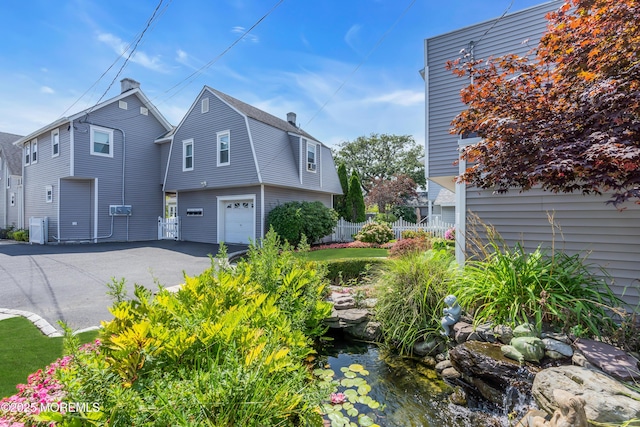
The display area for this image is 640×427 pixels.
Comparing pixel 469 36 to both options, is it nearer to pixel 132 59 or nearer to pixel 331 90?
pixel 331 90

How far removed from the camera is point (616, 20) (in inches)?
113

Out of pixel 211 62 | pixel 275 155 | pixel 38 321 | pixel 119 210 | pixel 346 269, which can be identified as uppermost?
pixel 211 62

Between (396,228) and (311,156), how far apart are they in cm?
547

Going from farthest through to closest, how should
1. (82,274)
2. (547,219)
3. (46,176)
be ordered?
(46,176), (82,274), (547,219)

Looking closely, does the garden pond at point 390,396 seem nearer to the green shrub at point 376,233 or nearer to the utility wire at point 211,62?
the utility wire at point 211,62

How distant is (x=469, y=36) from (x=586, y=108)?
5.96m

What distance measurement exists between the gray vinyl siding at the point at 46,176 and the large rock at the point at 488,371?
657 inches

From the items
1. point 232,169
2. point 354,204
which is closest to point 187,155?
point 232,169

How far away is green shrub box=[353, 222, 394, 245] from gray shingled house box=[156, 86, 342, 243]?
131 inches

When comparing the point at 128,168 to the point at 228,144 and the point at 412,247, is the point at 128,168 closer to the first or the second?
the point at 228,144

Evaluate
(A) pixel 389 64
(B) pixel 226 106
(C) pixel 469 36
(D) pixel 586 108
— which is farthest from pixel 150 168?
(D) pixel 586 108

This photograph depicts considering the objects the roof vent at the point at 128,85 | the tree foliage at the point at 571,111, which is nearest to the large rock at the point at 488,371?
the tree foliage at the point at 571,111

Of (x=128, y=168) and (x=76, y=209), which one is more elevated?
(x=128, y=168)

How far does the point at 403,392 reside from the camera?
10.6 ft
